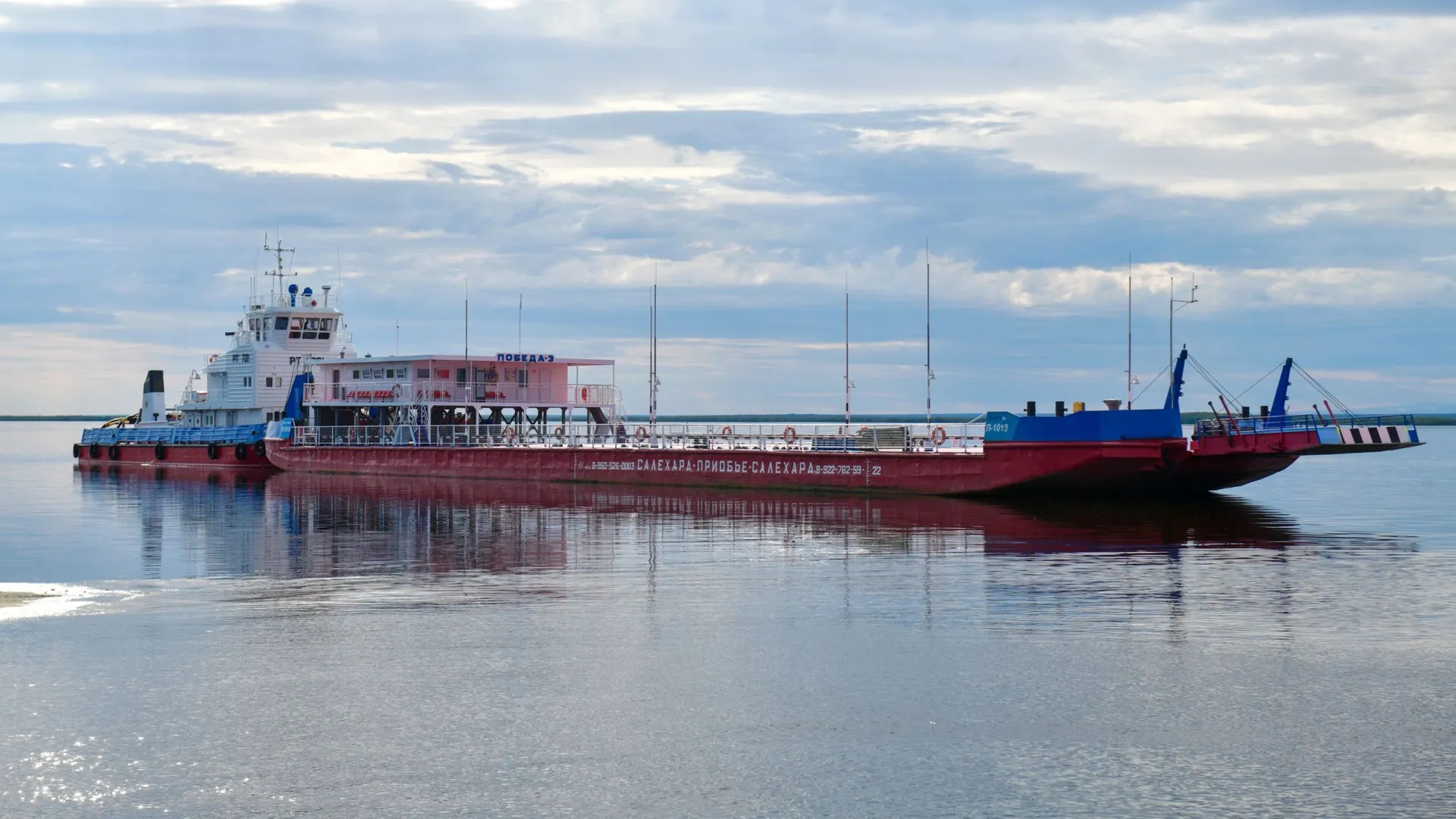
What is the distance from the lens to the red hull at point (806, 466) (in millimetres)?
40906

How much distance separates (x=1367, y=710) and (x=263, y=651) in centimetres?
1332

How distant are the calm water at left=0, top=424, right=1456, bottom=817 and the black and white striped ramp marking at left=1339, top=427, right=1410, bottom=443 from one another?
23.6 feet

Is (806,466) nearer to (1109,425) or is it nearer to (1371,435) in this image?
(1109,425)

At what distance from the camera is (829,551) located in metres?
30.7

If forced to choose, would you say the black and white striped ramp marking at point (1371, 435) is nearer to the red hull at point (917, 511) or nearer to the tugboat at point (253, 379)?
the red hull at point (917, 511)

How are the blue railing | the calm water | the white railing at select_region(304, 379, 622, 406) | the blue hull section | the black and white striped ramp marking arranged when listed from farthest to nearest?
the blue railing
the white railing at select_region(304, 379, 622, 406)
the blue hull section
the black and white striped ramp marking
the calm water

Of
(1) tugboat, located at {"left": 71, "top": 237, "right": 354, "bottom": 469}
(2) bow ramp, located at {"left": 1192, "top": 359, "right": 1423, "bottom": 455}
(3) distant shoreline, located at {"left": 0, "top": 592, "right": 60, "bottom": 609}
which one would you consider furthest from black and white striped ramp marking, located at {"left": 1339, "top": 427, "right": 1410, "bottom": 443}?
(1) tugboat, located at {"left": 71, "top": 237, "right": 354, "bottom": 469}

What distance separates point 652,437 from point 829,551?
995 inches

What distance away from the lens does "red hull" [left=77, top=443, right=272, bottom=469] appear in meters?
73.1

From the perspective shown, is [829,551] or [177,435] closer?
[829,551]

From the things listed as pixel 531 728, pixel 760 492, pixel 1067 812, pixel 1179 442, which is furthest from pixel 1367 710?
pixel 760 492

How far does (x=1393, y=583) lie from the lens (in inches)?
1000

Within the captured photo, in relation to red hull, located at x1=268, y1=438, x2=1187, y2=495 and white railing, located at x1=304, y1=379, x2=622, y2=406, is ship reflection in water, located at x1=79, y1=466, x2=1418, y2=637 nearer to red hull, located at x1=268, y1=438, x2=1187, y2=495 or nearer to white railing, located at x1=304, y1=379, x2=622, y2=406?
red hull, located at x1=268, y1=438, x2=1187, y2=495

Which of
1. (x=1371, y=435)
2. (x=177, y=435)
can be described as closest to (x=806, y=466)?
(x=1371, y=435)
